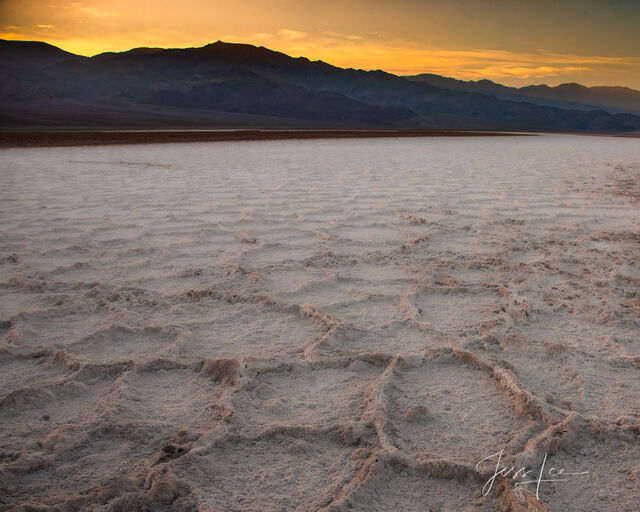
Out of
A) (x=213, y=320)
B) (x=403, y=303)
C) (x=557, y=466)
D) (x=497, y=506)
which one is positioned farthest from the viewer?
(x=403, y=303)

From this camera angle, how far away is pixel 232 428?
1.34m

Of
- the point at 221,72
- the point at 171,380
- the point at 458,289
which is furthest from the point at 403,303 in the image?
the point at 221,72

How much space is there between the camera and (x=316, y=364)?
169 cm

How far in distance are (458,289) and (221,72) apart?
143224mm

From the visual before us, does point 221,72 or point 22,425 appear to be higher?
point 221,72

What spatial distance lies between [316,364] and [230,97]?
108 m

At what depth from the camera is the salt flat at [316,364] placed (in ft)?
3.79

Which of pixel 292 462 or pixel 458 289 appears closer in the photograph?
pixel 292 462

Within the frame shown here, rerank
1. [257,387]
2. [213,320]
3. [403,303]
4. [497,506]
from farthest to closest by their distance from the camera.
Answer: [403,303] < [213,320] < [257,387] < [497,506]

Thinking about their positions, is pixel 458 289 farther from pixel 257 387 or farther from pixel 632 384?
pixel 257 387
